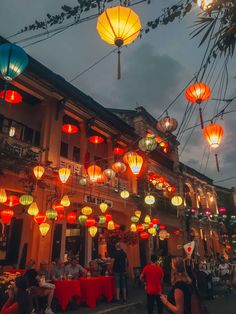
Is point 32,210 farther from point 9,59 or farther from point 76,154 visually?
point 9,59

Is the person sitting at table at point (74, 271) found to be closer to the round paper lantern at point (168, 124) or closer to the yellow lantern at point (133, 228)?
the yellow lantern at point (133, 228)

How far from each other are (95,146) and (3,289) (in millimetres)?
9420

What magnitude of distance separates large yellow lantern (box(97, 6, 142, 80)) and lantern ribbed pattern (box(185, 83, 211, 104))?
2.42 metres

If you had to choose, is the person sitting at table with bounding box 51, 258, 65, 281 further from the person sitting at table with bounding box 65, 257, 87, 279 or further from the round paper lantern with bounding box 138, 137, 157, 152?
the round paper lantern with bounding box 138, 137, 157, 152

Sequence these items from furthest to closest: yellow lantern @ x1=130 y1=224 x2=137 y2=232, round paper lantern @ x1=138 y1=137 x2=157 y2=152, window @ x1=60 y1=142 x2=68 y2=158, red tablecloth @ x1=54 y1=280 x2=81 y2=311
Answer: yellow lantern @ x1=130 y1=224 x2=137 y2=232 < window @ x1=60 y1=142 x2=68 y2=158 < round paper lantern @ x1=138 y1=137 x2=157 y2=152 < red tablecloth @ x1=54 y1=280 x2=81 y2=311

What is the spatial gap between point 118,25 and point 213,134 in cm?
358

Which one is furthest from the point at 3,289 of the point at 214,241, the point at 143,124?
the point at 214,241

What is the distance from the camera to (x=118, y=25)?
4.79 metres

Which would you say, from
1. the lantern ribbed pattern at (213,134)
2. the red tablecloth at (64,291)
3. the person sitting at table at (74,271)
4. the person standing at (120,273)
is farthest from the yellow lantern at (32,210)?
the lantern ribbed pattern at (213,134)

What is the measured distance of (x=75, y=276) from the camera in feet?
31.1

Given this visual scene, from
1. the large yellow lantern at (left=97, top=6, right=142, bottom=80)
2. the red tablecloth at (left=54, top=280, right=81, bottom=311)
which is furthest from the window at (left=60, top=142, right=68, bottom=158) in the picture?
the large yellow lantern at (left=97, top=6, right=142, bottom=80)

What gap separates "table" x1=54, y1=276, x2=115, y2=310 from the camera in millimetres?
7949

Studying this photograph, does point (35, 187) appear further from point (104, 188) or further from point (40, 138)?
point (104, 188)

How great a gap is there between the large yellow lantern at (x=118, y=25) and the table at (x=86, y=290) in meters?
6.39
